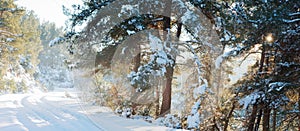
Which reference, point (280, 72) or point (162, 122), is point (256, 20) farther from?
point (162, 122)

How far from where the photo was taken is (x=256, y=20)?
749 cm

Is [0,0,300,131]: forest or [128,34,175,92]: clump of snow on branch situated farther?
[128,34,175,92]: clump of snow on branch

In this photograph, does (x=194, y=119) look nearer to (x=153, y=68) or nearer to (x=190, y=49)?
(x=153, y=68)

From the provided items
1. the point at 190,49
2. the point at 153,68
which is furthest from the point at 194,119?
the point at 190,49

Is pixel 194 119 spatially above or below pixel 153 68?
below

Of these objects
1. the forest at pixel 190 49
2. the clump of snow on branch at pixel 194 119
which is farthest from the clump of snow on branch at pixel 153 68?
the clump of snow on branch at pixel 194 119

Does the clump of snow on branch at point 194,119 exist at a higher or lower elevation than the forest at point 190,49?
lower

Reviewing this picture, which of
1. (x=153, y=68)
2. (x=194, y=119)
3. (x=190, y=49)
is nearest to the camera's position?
(x=194, y=119)

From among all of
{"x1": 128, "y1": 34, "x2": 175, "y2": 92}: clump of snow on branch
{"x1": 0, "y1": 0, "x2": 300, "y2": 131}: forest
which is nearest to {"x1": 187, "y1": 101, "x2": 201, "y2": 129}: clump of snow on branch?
{"x1": 0, "y1": 0, "x2": 300, "y2": 131}: forest

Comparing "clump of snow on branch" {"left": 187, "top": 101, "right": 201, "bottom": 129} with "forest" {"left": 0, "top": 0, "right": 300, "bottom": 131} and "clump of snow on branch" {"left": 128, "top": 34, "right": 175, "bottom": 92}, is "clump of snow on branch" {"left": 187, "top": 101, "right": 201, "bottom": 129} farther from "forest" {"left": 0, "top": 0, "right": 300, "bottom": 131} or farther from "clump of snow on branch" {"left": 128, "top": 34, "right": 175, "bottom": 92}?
"clump of snow on branch" {"left": 128, "top": 34, "right": 175, "bottom": 92}

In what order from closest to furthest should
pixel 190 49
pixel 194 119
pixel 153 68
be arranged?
1. pixel 194 119
2. pixel 153 68
3. pixel 190 49

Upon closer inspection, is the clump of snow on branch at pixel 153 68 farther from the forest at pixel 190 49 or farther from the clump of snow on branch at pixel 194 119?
the clump of snow on branch at pixel 194 119

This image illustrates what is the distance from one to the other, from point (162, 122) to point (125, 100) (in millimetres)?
2290

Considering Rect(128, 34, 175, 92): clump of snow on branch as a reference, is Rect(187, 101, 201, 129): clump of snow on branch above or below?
below
